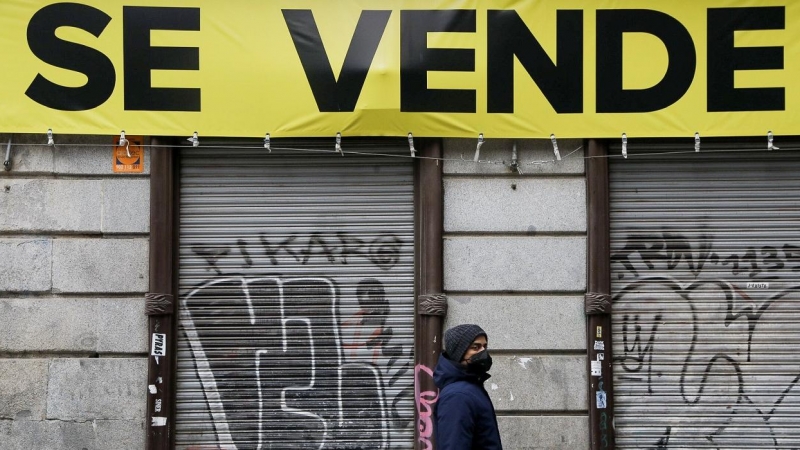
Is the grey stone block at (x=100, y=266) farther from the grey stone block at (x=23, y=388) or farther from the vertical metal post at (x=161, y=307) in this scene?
the grey stone block at (x=23, y=388)

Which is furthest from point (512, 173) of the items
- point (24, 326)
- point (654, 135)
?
point (24, 326)

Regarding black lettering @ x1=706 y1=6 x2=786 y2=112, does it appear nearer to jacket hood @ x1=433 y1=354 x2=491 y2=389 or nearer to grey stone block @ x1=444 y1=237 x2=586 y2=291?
grey stone block @ x1=444 y1=237 x2=586 y2=291

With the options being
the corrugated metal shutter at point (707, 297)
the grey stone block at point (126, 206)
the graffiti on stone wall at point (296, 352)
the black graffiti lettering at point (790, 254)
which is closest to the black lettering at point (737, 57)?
the corrugated metal shutter at point (707, 297)

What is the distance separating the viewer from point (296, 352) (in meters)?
8.27

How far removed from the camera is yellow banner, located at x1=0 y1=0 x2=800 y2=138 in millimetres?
8125

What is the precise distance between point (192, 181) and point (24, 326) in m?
1.89

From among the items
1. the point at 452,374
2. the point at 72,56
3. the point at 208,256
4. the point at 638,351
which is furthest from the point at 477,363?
the point at 72,56

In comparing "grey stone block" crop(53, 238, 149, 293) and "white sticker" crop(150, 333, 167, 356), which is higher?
"grey stone block" crop(53, 238, 149, 293)

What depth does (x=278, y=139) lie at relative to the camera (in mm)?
8352

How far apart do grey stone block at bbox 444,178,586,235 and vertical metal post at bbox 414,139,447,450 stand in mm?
134

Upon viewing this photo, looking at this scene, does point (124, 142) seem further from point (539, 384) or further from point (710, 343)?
point (710, 343)

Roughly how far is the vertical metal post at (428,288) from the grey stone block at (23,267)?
10.6 ft

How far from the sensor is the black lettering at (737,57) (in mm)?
8148

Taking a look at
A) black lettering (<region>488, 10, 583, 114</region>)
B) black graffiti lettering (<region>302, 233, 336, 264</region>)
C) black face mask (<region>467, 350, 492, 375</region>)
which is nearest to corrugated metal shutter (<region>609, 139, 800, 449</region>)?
black lettering (<region>488, 10, 583, 114</region>)
